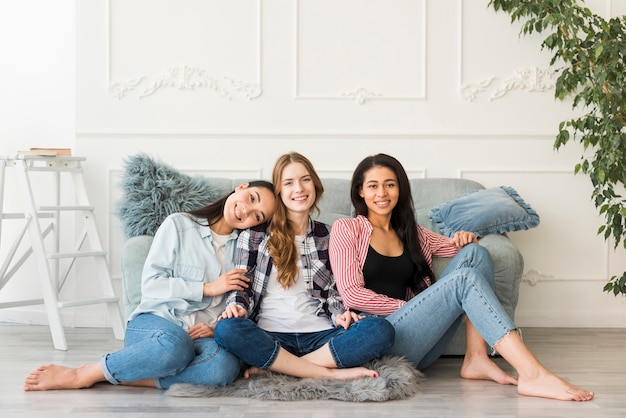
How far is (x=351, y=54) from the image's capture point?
4.08 meters

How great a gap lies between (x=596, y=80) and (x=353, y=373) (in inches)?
76.7

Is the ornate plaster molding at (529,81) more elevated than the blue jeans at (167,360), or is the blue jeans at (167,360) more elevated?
the ornate plaster molding at (529,81)

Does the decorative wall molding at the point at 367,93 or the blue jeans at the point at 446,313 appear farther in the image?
the decorative wall molding at the point at 367,93

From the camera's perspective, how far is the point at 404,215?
2961mm

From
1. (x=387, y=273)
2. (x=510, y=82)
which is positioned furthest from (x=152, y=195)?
(x=510, y=82)

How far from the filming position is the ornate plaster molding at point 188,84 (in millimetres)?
4074

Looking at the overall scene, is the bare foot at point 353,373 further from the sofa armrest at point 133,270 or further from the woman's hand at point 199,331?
the sofa armrest at point 133,270

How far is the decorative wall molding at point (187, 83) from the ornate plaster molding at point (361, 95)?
0.46m

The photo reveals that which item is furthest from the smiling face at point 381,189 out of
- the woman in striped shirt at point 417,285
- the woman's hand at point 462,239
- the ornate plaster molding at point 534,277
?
the ornate plaster molding at point 534,277

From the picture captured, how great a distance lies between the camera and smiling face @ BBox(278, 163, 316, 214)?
2.77 meters

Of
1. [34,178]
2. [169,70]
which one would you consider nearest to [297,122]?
[169,70]

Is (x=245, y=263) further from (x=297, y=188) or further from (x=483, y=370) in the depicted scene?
(x=483, y=370)

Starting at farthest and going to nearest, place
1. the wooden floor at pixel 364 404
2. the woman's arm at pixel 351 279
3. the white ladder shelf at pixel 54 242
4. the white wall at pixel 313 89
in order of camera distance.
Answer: the white wall at pixel 313 89 → the white ladder shelf at pixel 54 242 → the woman's arm at pixel 351 279 → the wooden floor at pixel 364 404

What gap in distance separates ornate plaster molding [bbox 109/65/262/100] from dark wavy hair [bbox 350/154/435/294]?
Answer: 1298mm
